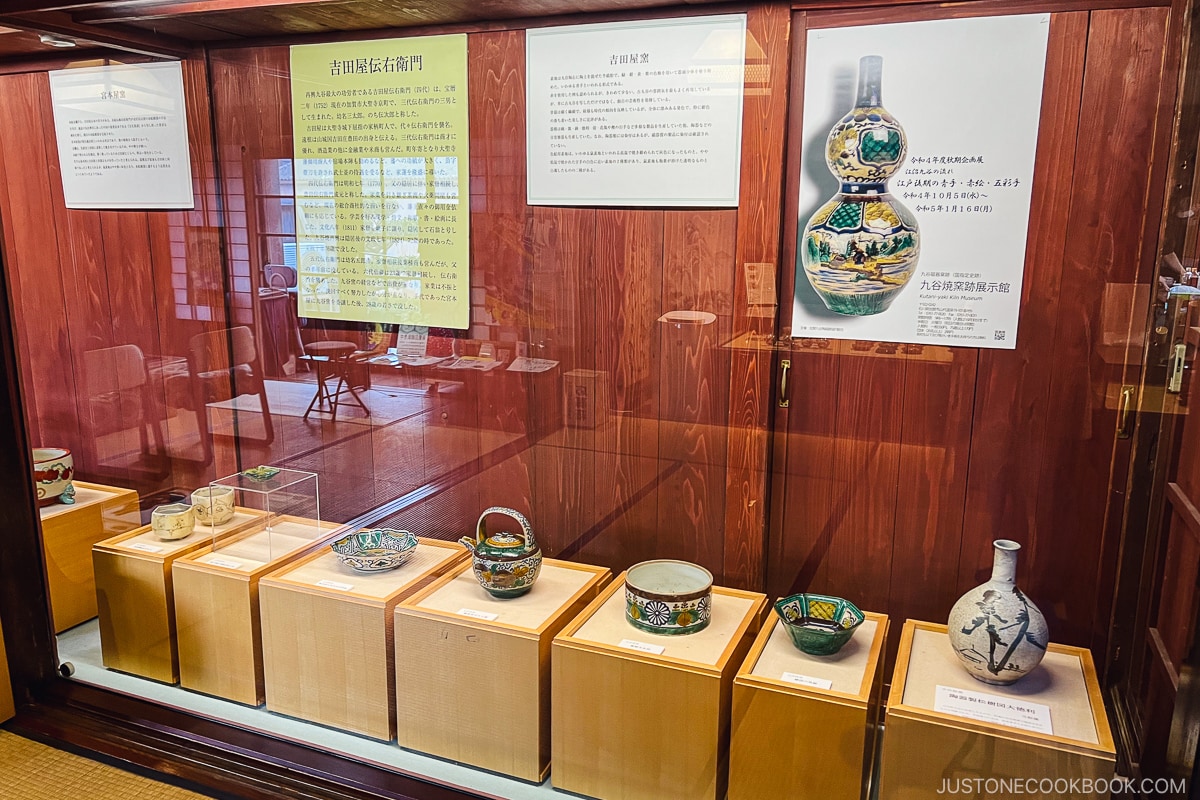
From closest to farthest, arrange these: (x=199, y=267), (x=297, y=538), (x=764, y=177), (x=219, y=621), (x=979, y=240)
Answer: (x=979, y=240) → (x=764, y=177) → (x=219, y=621) → (x=297, y=538) → (x=199, y=267)

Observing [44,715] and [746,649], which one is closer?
[746,649]

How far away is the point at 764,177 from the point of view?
6.11ft

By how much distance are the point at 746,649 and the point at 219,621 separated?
52.2 inches

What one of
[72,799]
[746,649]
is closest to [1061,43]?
[746,649]

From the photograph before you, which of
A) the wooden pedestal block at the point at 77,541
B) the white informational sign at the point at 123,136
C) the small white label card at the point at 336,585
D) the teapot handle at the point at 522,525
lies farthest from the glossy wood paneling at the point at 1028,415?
the wooden pedestal block at the point at 77,541

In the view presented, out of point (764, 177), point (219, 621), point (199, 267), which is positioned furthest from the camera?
point (199, 267)

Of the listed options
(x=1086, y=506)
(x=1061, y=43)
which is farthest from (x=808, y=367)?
(x=1061, y=43)

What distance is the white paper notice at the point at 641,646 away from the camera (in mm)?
1732

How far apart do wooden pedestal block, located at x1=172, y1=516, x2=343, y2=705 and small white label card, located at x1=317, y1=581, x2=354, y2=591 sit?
0.18m

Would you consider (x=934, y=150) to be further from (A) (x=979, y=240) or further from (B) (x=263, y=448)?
(B) (x=263, y=448)

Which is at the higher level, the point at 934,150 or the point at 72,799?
the point at 934,150

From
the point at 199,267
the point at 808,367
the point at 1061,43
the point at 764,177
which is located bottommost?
the point at 808,367

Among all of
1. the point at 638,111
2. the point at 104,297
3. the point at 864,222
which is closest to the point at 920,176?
→ the point at 864,222

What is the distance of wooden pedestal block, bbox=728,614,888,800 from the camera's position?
157cm
